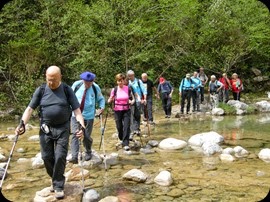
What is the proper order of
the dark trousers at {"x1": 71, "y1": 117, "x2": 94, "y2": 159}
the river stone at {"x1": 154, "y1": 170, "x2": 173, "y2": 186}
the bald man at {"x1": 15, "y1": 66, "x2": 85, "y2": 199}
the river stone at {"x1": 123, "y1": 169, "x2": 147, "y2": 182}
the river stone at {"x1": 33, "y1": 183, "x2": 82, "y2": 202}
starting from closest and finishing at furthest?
1. the bald man at {"x1": 15, "y1": 66, "x2": 85, "y2": 199}
2. the river stone at {"x1": 33, "y1": 183, "x2": 82, "y2": 202}
3. the river stone at {"x1": 154, "y1": 170, "x2": 173, "y2": 186}
4. the river stone at {"x1": 123, "y1": 169, "x2": 147, "y2": 182}
5. the dark trousers at {"x1": 71, "y1": 117, "x2": 94, "y2": 159}

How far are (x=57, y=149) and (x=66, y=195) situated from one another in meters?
0.77

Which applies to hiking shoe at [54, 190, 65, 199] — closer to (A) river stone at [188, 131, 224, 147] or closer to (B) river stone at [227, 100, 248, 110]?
(A) river stone at [188, 131, 224, 147]

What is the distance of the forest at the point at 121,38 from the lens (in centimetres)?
1923

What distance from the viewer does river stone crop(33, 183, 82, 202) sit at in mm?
5434

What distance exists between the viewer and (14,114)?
17969mm

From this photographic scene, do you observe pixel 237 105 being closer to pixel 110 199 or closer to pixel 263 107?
pixel 263 107

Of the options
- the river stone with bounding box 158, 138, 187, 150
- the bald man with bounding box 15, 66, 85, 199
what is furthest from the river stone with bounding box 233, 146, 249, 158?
the bald man with bounding box 15, 66, 85, 199

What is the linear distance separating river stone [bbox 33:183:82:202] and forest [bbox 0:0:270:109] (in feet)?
43.0

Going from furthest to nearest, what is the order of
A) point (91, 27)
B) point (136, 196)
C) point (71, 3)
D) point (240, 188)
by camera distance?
point (71, 3) → point (91, 27) → point (240, 188) → point (136, 196)

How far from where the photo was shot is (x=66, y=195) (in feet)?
18.4

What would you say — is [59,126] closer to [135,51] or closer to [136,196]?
[136,196]

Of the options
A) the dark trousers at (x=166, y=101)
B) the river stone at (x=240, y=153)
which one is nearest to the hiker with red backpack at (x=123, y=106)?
the river stone at (x=240, y=153)

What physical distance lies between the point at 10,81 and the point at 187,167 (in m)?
13.8

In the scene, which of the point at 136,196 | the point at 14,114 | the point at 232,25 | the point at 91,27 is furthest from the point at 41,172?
the point at 232,25
